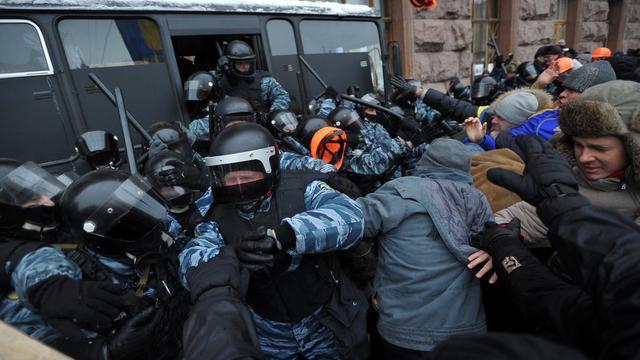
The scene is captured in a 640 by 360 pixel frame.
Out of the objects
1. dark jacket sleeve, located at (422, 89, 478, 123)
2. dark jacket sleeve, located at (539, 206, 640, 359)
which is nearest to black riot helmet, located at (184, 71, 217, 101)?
dark jacket sleeve, located at (422, 89, 478, 123)

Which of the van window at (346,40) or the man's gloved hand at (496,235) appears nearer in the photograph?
the man's gloved hand at (496,235)

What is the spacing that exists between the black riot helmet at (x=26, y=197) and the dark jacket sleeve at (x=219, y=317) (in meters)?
1.05

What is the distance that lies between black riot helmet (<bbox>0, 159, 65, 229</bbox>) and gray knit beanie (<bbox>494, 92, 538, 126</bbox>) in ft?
9.24

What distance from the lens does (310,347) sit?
174 centimetres

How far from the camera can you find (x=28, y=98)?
2.69 metres

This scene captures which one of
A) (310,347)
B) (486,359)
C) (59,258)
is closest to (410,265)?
(310,347)

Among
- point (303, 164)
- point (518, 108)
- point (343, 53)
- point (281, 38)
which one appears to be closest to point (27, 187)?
point (303, 164)

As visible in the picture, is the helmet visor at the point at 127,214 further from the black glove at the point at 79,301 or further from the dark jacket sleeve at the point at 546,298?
the dark jacket sleeve at the point at 546,298

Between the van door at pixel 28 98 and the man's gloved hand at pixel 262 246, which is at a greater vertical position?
the van door at pixel 28 98

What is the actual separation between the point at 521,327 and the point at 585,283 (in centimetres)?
117

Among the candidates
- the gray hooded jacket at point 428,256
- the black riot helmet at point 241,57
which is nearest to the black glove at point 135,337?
the gray hooded jacket at point 428,256

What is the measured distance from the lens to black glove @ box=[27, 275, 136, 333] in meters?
1.37

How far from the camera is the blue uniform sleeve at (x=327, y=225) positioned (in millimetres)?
1342

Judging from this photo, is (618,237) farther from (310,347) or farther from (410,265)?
(310,347)
